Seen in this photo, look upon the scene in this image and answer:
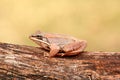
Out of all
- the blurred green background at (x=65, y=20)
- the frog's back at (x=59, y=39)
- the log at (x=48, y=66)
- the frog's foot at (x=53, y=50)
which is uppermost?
the blurred green background at (x=65, y=20)

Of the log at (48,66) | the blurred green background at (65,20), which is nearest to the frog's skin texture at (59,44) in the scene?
the log at (48,66)

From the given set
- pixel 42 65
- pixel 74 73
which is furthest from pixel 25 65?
pixel 74 73

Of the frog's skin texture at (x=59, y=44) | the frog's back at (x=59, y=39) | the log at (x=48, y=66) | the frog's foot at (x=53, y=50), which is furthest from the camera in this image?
the frog's back at (x=59, y=39)

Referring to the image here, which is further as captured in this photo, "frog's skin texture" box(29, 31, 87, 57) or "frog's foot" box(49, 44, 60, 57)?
"frog's skin texture" box(29, 31, 87, 57)

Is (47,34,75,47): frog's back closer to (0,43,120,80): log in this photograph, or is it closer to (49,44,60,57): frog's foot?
(49,44,60,57): frog's foot

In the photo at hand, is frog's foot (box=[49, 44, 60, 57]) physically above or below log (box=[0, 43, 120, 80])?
above

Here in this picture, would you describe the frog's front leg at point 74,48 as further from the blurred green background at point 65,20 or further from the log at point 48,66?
the blurred green background at point 65,20

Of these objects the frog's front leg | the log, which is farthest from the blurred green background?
the log

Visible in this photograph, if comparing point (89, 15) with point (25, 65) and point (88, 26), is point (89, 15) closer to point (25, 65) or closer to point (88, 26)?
point (88, 26)
